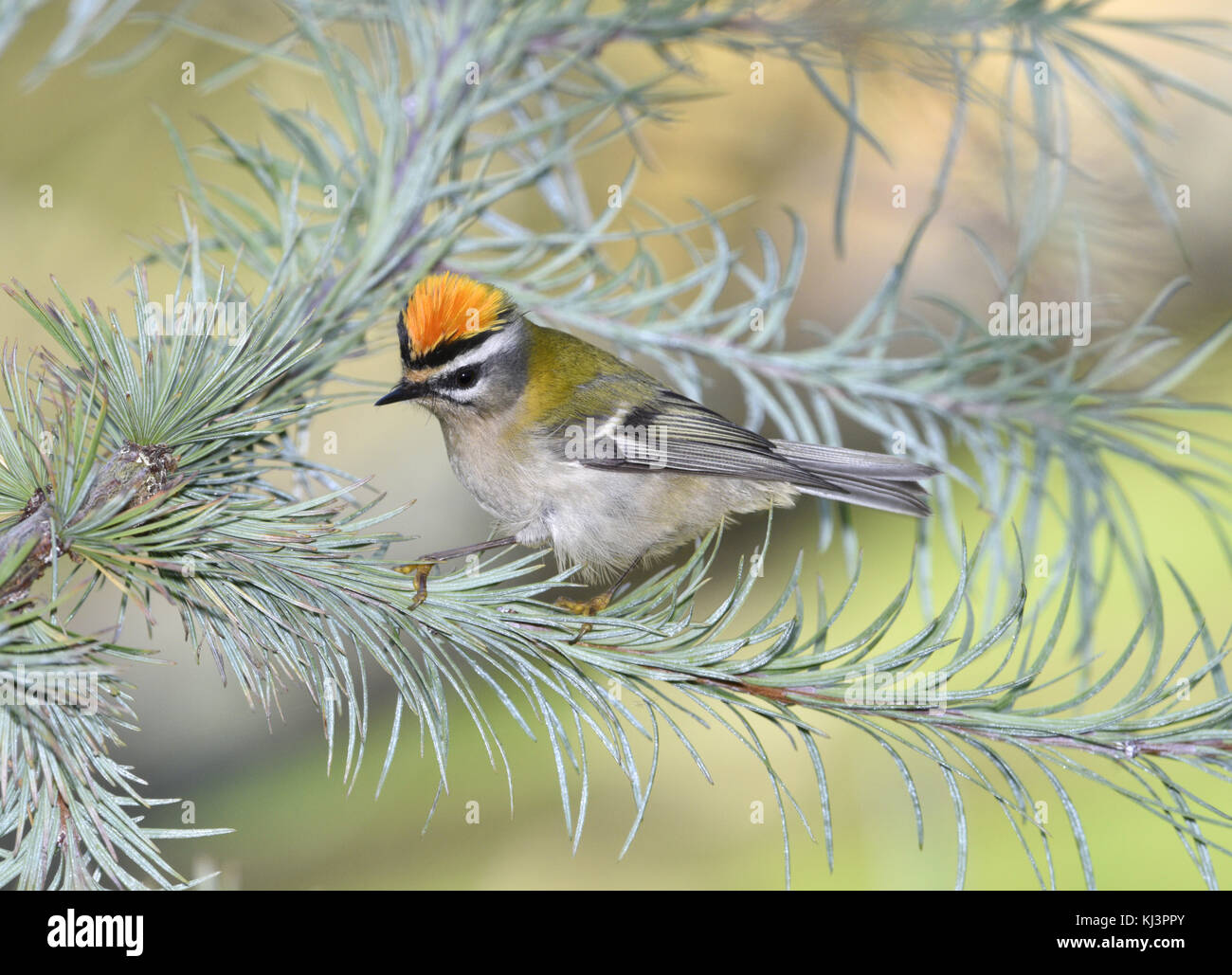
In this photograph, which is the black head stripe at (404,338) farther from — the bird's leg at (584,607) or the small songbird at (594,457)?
the bird's leg at (584,607)

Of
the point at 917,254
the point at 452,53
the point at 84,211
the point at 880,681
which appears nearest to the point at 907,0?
the point at 452,53

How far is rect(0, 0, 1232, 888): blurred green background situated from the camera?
4.54ft

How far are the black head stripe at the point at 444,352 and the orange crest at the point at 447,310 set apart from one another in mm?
11

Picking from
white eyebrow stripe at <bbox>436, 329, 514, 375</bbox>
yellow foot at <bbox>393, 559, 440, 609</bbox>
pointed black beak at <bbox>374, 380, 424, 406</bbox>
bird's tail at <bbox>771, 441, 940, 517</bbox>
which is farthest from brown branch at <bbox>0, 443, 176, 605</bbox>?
bird's tail at <bbox>771, 441, 940, 517</bbox>

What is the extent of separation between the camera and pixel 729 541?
2.26 metres

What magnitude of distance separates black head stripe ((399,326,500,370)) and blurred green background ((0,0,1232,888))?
339 millimetres

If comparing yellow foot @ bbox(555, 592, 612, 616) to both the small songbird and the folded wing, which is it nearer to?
the small songbird

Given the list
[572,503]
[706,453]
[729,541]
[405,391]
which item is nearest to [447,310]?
[405,391]

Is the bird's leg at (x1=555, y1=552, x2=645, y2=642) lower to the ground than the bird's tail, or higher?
lower

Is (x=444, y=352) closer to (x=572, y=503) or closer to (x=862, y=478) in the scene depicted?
(x=572, y=503)

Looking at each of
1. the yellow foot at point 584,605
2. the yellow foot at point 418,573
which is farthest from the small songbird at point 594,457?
the yellow foot at point 418,573

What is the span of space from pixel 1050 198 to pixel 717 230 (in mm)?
343

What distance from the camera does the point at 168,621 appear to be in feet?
5.79

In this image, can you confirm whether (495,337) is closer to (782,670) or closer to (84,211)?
(84,211)
